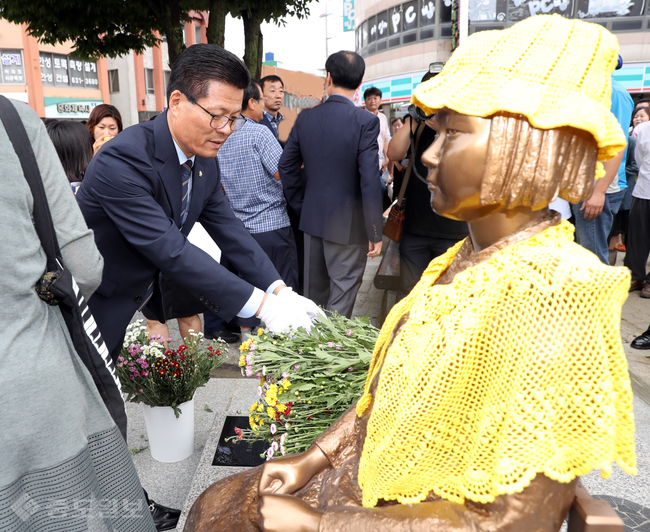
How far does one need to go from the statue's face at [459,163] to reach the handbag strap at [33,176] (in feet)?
3.62

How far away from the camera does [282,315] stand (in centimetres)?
233

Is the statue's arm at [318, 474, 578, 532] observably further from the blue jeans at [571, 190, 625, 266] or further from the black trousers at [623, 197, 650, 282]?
the black trousers at [623, 197, 650, 282]

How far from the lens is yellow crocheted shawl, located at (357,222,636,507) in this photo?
903mm

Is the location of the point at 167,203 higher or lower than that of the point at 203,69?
lower

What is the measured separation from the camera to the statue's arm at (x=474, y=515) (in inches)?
35.7

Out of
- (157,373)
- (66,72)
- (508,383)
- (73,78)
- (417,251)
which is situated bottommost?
(157,373)

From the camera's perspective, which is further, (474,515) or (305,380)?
(305,380)

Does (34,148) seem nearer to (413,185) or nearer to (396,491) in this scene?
(396,491)

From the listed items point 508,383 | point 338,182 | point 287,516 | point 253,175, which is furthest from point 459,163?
point 253,175

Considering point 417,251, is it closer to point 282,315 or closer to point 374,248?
point 374,248

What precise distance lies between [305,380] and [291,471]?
0.83 m

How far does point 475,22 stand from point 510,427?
81.0 feet

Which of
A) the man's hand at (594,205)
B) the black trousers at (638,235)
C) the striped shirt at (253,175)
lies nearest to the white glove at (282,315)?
the striped shirt at (253,175)

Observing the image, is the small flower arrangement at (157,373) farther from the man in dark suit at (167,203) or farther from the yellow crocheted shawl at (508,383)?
the yellow crocheted shawl at (508,383)
